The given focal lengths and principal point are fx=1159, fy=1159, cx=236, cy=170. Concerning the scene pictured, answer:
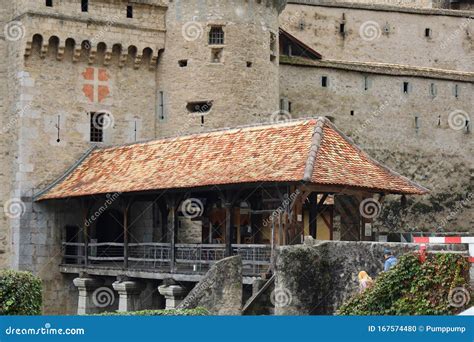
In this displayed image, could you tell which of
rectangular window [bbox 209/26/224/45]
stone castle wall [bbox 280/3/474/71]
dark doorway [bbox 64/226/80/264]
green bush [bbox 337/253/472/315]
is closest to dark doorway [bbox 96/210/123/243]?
dark doorway [bbox 64/226/80/264]

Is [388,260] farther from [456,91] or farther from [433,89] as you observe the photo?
[456,91]

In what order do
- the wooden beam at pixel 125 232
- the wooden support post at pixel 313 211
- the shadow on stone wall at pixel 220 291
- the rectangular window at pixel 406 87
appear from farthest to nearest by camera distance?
1. the rectangular window at pixel 406 87
2. the wooden beam at pixel 125 232
3. the wooden support post at pixel 313 211
4. the shadow on stone wall at pixel 220 291

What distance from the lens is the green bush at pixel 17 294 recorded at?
2231 centimetres

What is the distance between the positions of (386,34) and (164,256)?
23101mm

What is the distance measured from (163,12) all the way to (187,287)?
1169cm

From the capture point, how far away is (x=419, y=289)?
19.1 meters

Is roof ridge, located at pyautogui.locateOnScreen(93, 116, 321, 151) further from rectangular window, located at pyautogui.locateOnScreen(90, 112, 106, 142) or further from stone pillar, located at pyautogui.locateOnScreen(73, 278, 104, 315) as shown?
stone pillar, located at pyautogui.locateOnScreen(73, 278, 104, 315)

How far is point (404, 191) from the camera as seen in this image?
95.7ft

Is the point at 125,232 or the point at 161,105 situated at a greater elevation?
the point at 161,105

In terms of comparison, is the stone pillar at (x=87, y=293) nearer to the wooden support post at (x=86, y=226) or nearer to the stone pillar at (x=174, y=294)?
the wooden support post at (x=86, y=226)

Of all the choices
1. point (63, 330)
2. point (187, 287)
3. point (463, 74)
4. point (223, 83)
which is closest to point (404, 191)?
point (187, 287)

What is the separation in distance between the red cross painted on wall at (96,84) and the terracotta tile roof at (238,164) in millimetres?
2485

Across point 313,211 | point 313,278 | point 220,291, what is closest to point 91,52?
point 313,211

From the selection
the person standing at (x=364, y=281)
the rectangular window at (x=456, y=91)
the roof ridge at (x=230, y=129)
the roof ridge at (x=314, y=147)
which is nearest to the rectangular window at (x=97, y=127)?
the roof ridge at (x=230, y=129)
